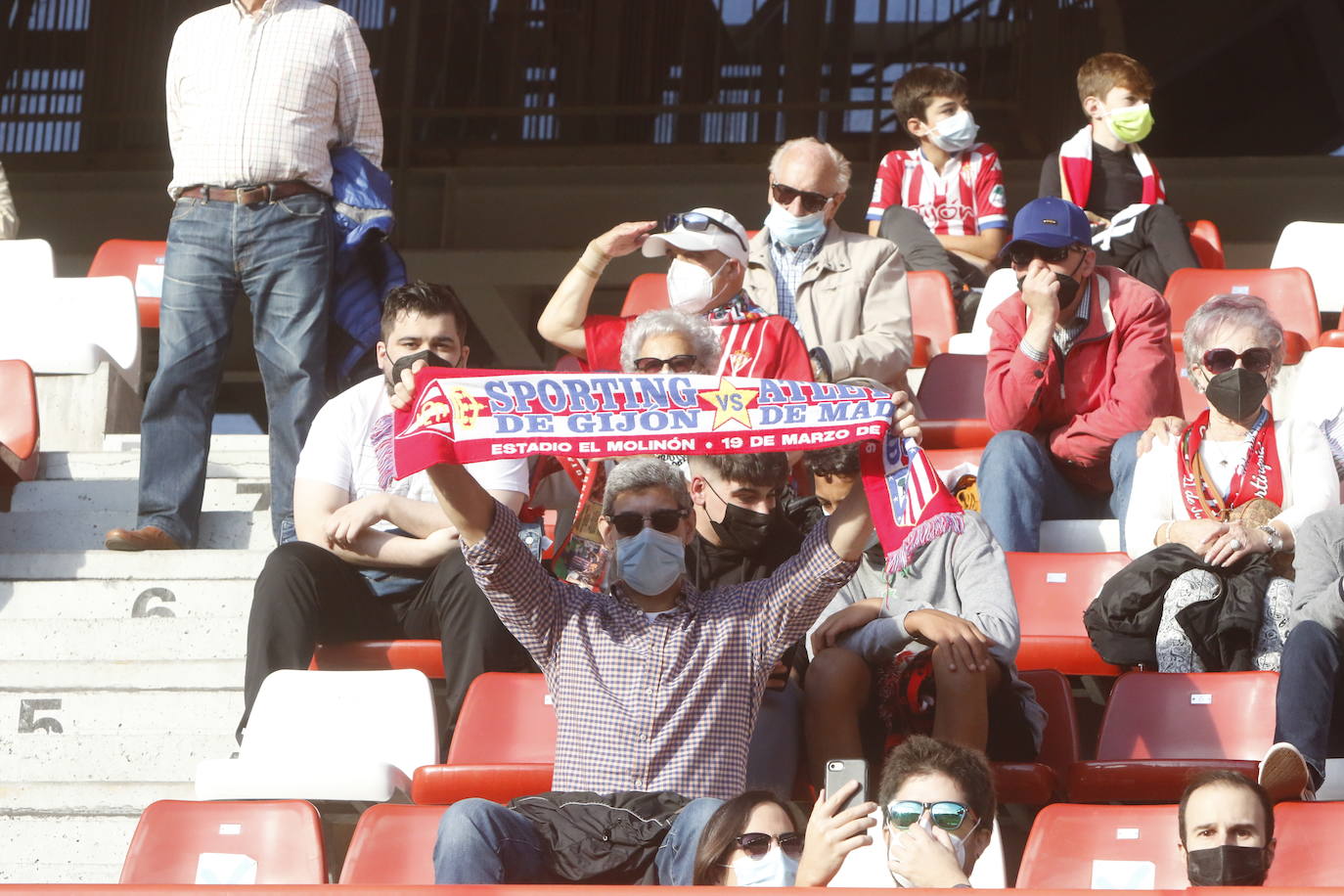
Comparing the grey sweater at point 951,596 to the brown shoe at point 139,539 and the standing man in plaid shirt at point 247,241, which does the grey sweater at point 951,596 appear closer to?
the standing man in plaid shirt at point 247,241

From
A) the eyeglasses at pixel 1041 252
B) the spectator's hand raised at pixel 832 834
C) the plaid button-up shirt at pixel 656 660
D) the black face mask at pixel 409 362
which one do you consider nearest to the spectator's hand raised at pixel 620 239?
Result: the black face mask at pixel 409 362

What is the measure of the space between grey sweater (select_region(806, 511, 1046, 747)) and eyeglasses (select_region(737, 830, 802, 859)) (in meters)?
0.70

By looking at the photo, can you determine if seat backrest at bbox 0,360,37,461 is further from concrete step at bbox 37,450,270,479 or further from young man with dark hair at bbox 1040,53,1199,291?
young man with dark hair at bbox 1040,53,1199,291

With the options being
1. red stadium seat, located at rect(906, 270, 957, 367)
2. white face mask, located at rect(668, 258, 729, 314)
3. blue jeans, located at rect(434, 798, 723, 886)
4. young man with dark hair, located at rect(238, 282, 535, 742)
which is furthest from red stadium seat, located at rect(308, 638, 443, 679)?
red stadium seat, located at rect(906, 270, 957, 367)

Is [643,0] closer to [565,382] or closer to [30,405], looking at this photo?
[30,405]

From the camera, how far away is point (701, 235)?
4801 mm

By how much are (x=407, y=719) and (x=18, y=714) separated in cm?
101

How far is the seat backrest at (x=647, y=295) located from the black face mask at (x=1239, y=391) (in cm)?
234

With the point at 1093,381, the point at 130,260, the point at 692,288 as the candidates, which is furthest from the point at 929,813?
the point at 130,260

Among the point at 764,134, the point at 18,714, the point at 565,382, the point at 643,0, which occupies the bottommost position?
the point at 18,714

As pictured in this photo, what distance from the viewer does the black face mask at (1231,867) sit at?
119 inches

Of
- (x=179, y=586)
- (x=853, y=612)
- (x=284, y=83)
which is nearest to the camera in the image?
(x=853, y=612)

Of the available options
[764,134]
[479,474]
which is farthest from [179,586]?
[764,134]

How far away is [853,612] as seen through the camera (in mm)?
3814
